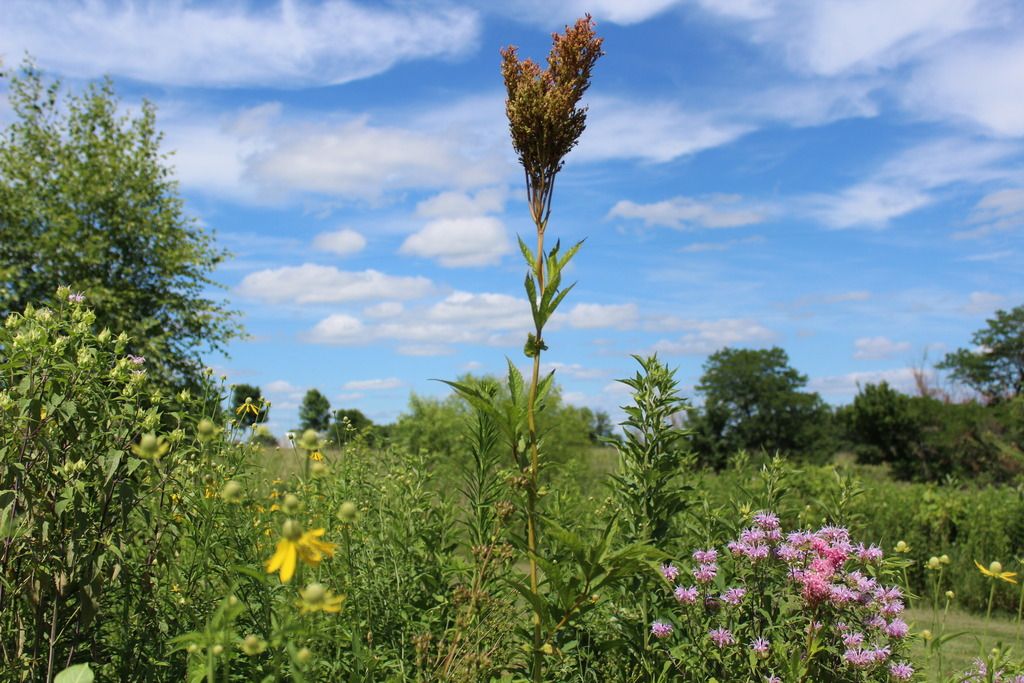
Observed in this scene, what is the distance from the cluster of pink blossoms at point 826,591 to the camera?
2.81 m

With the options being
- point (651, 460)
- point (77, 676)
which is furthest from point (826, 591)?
point (77, 676)

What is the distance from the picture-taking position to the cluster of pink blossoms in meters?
2.81

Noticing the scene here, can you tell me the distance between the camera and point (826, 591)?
2678mm

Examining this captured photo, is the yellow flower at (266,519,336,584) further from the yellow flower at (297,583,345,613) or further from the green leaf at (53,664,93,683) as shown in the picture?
the green leaf at (53,664,93,683)

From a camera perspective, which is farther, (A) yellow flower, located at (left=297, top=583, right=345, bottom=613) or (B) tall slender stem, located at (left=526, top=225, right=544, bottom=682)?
(B) tall slender stem, located at (left=526, top=225, right=544, bottom=682)

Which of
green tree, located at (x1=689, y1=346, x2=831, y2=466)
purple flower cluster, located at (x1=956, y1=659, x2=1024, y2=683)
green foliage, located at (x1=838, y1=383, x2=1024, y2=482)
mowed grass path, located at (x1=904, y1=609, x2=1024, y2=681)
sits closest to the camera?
purple flower cluster, located at (x1=956, y1=659, x2=1024, y2=683)

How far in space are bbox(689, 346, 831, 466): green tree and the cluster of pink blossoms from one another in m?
49.2

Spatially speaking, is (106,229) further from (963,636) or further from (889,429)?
(889,429)

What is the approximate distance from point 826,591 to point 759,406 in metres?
53.8

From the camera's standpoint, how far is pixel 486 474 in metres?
3.20

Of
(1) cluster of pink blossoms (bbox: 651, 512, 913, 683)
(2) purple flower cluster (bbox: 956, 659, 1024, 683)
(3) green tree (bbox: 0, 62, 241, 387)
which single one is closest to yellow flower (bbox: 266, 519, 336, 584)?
(1) cluster of pink blossoms (bbox: 651, 512, 913, 683)

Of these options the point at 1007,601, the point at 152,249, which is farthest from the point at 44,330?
the point at 152,249

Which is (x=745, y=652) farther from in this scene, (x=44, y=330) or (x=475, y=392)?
(x=44, y=330)

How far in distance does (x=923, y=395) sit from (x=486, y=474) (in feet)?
137
